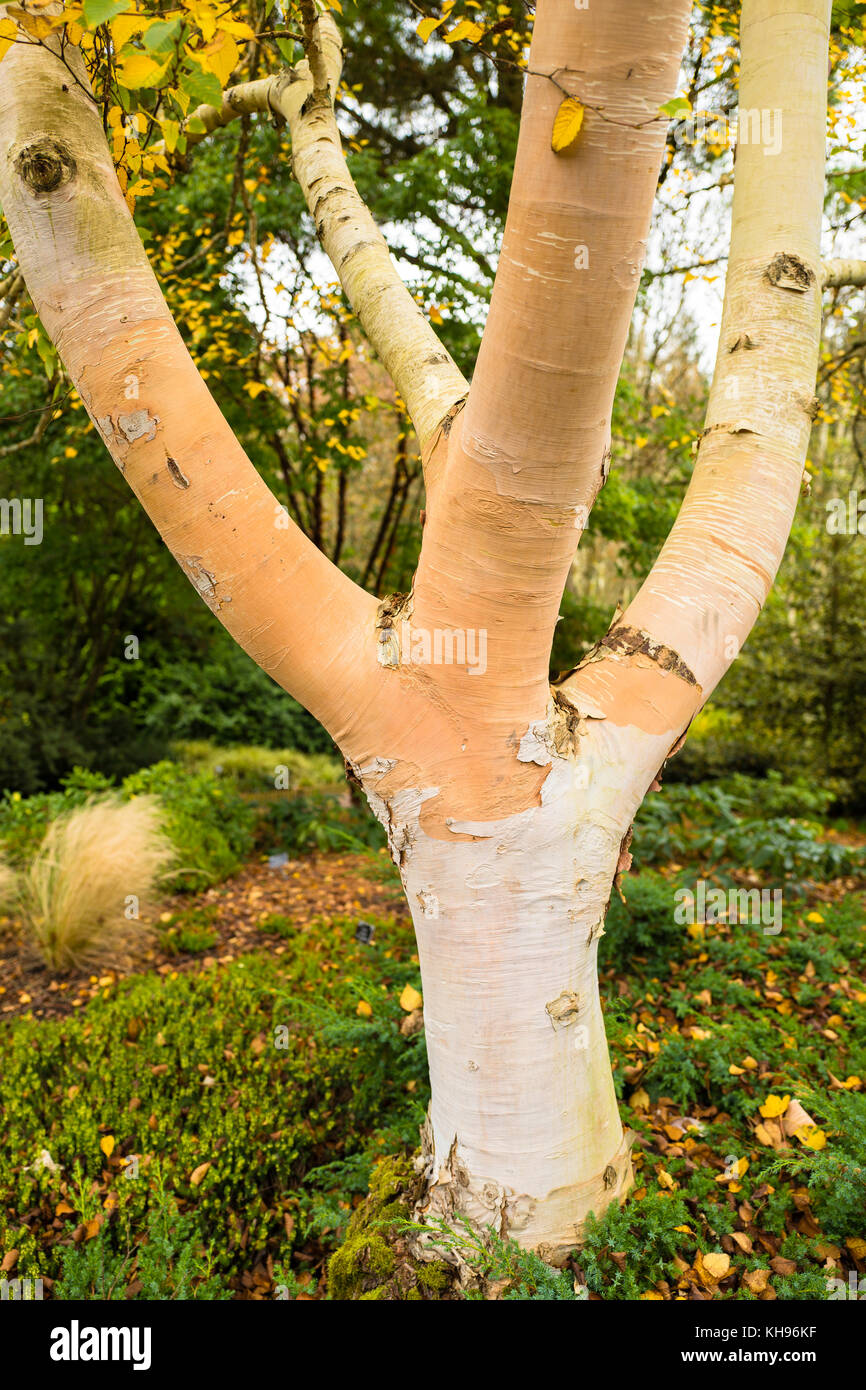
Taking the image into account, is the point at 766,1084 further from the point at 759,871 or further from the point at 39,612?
the point at 39,612

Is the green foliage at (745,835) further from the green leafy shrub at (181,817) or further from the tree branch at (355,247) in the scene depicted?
the tree branch at (355,247)

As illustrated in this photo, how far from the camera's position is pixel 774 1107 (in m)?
2.26

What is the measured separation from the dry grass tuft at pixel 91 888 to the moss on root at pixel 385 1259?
2551 mm

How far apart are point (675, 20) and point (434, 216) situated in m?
5.15

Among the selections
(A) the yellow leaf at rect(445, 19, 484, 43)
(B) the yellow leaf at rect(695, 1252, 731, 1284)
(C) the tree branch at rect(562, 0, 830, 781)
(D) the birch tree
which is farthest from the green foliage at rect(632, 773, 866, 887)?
(A) the yellow leaf at rect(445, 19, 484, 43)

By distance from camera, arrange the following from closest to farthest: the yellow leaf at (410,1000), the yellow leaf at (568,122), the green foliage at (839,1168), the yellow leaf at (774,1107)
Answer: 1. the yellow leaf at (568,122)
2. the green foliage at (839,1168)
3. the yellow leaf at (774,1107)
4. the yellow leaf at (410,1000)

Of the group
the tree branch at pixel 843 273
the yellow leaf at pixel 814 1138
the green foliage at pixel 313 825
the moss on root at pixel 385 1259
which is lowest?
the green foliage at pixel 313 825

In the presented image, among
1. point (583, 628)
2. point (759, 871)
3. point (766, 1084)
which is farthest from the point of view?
point (583, 628)

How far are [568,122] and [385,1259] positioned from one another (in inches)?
90.5

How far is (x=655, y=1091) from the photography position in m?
2.50

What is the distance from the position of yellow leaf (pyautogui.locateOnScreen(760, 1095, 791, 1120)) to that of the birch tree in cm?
59

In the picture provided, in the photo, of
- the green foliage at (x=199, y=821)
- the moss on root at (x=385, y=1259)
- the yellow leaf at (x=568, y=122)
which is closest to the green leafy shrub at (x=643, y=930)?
the moss on root at (x=385, y=1259)

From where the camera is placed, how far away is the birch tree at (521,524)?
1.20m
